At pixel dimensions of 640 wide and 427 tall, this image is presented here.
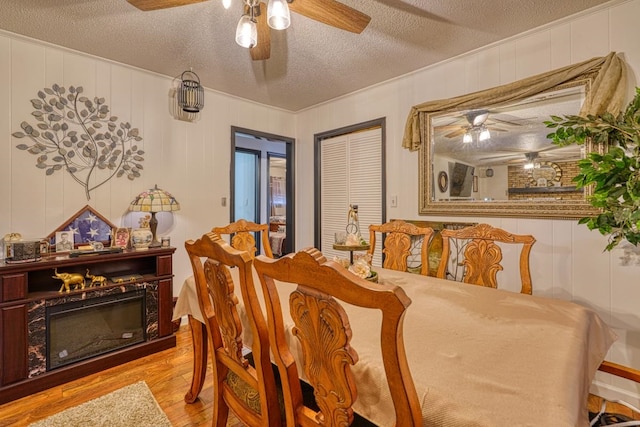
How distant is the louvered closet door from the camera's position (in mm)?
3412

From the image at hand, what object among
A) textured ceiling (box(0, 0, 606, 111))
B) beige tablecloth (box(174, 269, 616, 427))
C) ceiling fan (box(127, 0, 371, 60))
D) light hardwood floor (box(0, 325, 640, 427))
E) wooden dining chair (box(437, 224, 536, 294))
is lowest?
light hardwood floor (box(0, 325, 640, 427))

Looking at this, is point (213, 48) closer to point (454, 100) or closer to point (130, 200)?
point (130, 200)

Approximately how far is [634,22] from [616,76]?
14.6 inches

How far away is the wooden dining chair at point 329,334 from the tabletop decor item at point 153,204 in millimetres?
2151

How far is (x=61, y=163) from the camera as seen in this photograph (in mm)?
2494

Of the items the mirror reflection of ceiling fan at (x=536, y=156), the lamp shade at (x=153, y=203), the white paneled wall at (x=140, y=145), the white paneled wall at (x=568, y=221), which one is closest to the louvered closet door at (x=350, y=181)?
the white paneled wall at (x=568, y=221)

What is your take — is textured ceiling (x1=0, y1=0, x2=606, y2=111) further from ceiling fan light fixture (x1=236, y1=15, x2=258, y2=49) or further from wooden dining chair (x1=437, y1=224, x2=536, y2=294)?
wooden dining chair (x1=437, y1=224, x2=536, y2=294)

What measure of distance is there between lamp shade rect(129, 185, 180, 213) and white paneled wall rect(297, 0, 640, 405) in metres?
2.30

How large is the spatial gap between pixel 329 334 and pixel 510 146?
91.5 inches

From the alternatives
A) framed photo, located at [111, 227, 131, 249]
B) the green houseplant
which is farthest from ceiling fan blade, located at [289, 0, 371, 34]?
framed photo, located at [111, 227, 131, 249]

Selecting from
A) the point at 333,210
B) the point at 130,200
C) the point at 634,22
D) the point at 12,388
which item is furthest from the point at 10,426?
the point at 634,22

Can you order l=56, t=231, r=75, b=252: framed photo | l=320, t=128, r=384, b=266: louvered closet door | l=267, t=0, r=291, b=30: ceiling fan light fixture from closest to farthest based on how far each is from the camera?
l=267, t=0, r=291, b=30: ceiling fan light fixture < l=56, t=231, r=75, b=252: framed photo < l=320, t=128, r=384, b=266: louvered closet door

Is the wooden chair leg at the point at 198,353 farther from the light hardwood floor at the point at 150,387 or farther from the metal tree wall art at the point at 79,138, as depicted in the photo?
the metal tree wall art at the point at 79,138

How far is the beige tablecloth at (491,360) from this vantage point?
2.32ft
